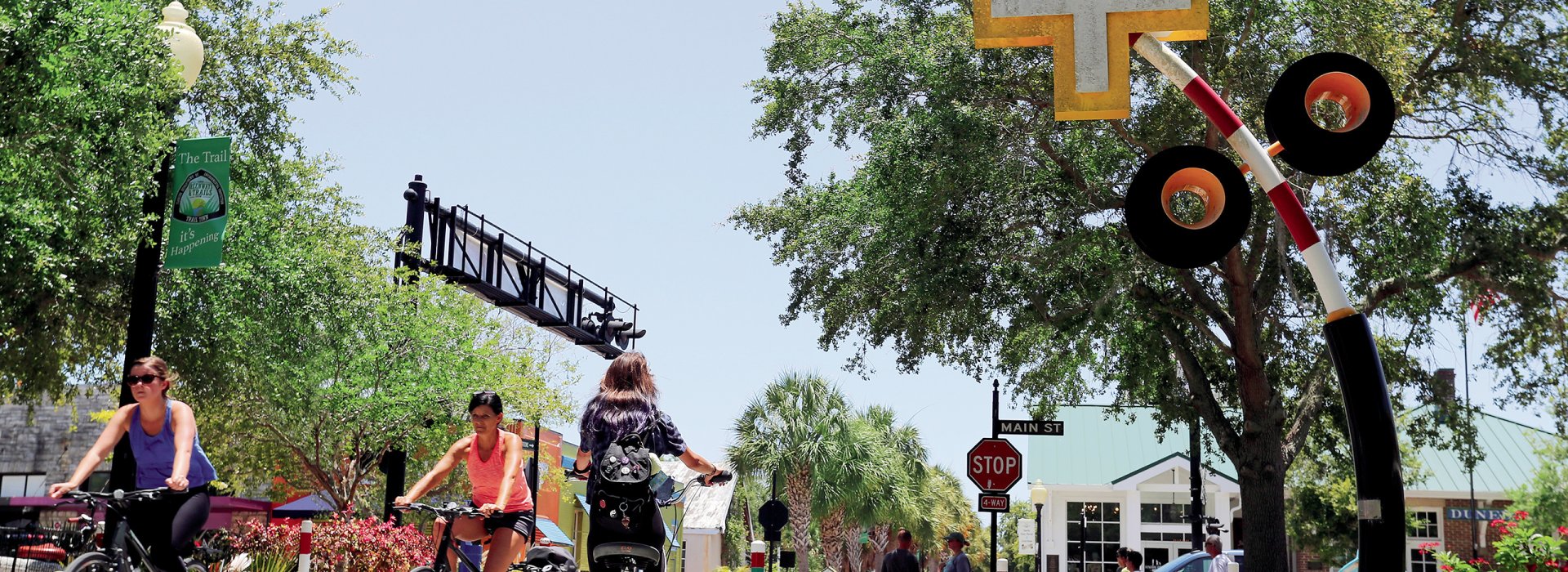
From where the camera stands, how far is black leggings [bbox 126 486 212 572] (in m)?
6.45

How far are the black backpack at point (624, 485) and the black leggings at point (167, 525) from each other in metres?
1.93

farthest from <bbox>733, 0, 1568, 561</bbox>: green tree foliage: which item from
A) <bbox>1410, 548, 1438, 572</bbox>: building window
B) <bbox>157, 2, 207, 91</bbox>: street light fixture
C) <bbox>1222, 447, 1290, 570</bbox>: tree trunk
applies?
<bbox>1410, 548, 1438, 572</bbox>: building window

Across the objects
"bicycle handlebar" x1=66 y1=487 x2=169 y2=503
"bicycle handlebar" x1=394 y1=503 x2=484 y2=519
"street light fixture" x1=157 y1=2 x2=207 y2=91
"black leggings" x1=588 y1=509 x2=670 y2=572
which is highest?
"street light fixture" x1=157 y1=2 x2=207 y2=91

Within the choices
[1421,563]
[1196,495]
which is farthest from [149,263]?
[1421,563]

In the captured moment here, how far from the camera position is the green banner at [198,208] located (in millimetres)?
10992

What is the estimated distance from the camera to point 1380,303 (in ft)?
60.1

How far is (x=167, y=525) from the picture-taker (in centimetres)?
654

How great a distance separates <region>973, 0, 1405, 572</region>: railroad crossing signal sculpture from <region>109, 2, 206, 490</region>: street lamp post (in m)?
6.73

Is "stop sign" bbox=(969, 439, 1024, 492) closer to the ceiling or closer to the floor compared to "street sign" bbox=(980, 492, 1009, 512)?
closer to the ceiling

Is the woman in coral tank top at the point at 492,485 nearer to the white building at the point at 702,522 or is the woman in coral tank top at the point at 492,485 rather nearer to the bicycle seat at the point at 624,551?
the bicycle seat at the point at 624,551

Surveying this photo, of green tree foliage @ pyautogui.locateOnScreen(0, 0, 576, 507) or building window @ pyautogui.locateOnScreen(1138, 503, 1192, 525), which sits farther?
building window @ pyautogui.locateOnScreen(1138, 503, 1192, 525)

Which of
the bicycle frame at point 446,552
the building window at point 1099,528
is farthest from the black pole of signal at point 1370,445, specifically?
the building window at point 1099,528

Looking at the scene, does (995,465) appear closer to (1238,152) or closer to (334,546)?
(334,546)

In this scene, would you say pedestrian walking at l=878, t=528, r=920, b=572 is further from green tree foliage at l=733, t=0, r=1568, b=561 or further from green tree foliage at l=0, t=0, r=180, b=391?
green tree foliage at l=0, t=0, r=180, b=391
